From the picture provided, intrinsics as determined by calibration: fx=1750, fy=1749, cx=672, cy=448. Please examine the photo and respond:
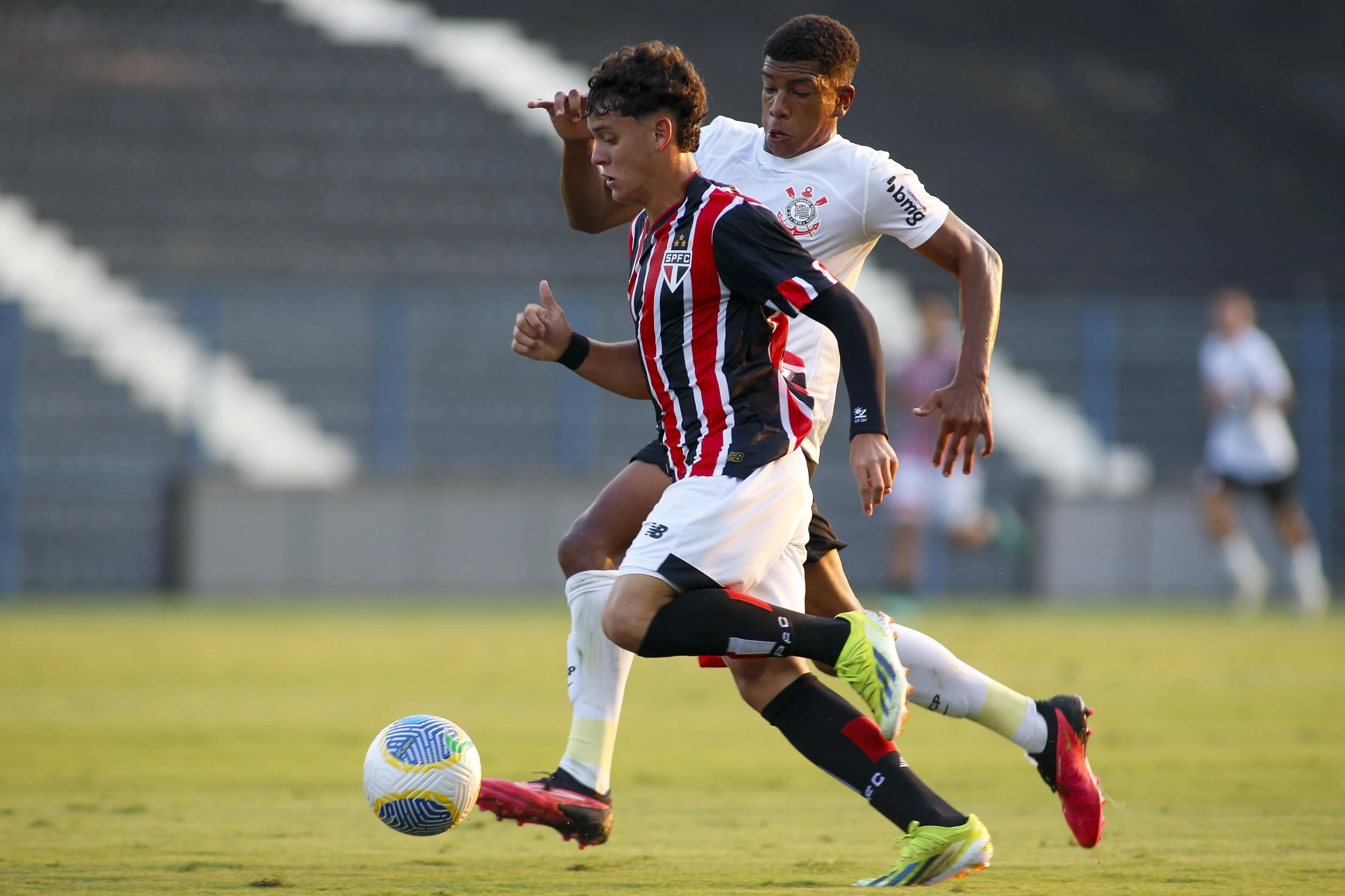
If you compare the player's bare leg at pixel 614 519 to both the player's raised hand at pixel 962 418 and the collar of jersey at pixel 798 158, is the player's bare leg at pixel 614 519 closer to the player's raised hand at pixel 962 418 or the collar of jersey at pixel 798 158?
the player's raised hand at pixel 962 418

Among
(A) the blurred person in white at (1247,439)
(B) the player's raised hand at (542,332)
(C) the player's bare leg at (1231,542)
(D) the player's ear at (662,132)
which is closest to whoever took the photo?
(D) the player's ear at (662,132)

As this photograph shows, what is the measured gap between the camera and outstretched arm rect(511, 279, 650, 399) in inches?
171

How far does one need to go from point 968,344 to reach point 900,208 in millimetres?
401

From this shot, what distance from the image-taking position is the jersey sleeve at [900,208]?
443cm

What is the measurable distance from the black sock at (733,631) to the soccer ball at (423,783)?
0.65 m

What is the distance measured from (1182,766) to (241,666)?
5.59 meters

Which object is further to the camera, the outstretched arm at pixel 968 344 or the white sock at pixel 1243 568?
the white sock at pixel 1243 568

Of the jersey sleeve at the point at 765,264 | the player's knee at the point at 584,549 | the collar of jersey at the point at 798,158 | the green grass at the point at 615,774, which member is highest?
the collar of jersey at the point at 798,158

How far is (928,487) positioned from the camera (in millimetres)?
14891

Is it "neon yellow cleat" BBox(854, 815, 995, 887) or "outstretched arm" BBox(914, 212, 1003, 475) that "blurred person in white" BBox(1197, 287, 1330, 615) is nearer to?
"outstretched arm" BBox(914, 212, 1003, 475)

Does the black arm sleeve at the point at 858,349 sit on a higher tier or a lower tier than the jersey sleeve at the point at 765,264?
lower

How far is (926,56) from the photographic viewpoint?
938 inches

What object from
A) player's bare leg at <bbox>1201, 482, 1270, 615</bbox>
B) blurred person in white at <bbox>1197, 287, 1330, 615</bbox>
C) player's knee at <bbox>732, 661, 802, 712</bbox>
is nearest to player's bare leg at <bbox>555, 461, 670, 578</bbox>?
player's knee at <bbox>732, 661, 802, 712</bbox>

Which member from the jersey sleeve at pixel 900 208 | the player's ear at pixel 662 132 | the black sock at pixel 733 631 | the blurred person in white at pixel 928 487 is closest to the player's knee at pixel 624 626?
the black sock at pixel 733 631
